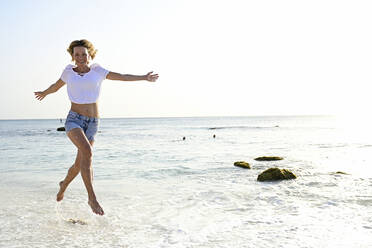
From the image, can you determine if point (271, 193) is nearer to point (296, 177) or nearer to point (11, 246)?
point (296, 177)

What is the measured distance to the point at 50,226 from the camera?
5.51 meters

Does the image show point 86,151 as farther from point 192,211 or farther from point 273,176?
point 273,176

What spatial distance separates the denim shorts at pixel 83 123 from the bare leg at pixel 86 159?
11cm

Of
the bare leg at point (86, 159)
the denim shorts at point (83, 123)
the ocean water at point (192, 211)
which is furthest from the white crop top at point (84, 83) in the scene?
the ocean water at point (192, 211)

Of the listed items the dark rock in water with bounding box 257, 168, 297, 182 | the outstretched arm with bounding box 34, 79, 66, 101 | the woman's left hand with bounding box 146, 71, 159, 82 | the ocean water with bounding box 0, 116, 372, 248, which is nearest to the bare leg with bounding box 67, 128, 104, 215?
the ocean water with bounding box 0, 116, 372, 248

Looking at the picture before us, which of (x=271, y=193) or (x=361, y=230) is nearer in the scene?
(x=361, y=230)

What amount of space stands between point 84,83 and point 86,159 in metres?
1.11

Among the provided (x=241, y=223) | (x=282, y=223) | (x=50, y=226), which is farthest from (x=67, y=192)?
(x=282, y=223)

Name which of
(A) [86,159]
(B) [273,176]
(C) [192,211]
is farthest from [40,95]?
(B) [273,176]

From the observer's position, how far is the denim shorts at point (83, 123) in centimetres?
516

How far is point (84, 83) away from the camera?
510cm

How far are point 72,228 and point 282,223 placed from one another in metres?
3.23

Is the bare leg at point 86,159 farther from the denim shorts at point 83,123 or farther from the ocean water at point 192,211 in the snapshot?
the ocean water at point 192,211

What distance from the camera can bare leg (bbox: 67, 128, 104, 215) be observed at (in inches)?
199
